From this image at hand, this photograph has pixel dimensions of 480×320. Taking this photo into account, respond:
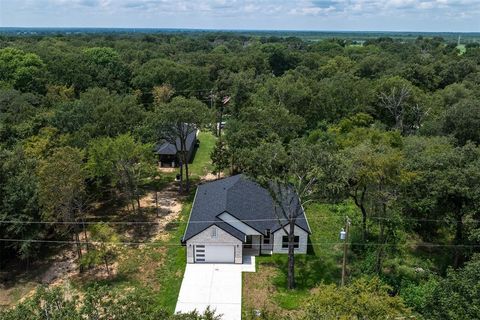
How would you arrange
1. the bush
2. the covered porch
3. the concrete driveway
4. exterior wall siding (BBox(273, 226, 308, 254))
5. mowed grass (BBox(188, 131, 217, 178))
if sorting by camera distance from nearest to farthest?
the bush, the concrete driveway, exterior wall siding (BBox(273, 226, 308, 254)), the covered porch, mowed grass (BBox(188, 131, 217, 178))

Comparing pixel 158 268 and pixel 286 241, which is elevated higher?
pixel 286 241

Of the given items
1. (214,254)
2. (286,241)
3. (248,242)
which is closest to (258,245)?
(248,242)

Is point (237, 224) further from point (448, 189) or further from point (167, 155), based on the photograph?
point (167, 155)

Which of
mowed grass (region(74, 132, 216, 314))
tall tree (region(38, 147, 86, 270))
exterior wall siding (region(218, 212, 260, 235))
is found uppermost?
tall tree (region(38, 147, 86, 270))

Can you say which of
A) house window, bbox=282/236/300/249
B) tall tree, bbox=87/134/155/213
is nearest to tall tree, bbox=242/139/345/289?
house window, bbox=282/236/300/249

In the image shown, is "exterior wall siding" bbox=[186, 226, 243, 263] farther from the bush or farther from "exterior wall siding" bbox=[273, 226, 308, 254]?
the bush

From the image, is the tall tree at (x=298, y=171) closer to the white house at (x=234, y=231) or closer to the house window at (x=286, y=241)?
the white house at (x=234, y=231)
